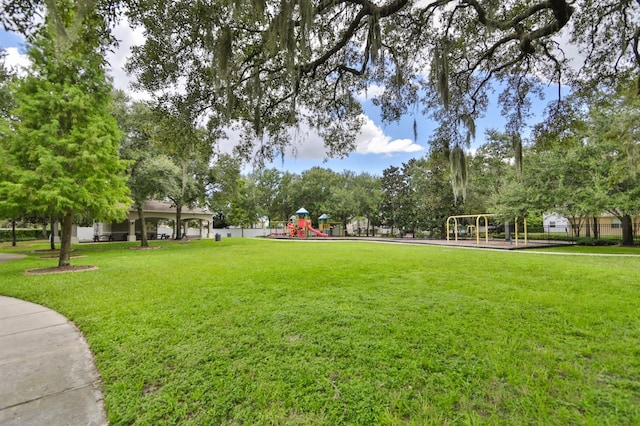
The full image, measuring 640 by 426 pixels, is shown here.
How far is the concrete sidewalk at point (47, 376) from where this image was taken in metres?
2.00

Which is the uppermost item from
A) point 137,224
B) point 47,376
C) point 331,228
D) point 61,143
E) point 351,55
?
point 351,55

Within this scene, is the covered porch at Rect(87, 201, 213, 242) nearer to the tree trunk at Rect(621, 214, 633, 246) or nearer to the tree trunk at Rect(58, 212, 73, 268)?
the tree trunk at Rect(58, 212, 73, 268)

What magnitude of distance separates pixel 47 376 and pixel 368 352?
2.77 meters

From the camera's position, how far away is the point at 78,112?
8164 mm

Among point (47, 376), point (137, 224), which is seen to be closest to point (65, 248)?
point (47, 376)

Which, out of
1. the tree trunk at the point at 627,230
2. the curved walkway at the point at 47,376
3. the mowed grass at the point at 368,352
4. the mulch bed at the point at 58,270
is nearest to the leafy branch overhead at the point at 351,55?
the mowed grass at the point at 368,352

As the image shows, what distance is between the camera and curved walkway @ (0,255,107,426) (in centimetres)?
200

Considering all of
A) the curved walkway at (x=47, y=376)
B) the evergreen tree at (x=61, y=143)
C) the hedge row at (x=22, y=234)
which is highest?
the evergreen tree at (x=61, y=143)

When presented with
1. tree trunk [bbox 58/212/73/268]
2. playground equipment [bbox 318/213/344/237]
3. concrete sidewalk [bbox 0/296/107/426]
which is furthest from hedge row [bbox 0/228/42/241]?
concrete sidewalk [bbox 0/296/107/426]

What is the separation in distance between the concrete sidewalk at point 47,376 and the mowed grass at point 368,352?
0.43ft

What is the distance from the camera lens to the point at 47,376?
8.23 feet

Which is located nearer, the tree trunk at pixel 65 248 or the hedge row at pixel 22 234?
the tree trunk at pixel 65 248

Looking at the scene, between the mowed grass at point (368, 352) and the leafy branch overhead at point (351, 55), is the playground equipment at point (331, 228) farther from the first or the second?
the mowed grass at point (368, 352)

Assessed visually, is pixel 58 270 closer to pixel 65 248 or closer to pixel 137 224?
pixel 65 248
